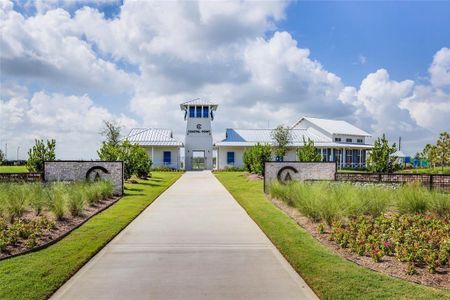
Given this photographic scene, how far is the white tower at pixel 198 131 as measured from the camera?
45250 mm

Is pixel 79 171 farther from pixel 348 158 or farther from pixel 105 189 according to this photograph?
pixel 348 158

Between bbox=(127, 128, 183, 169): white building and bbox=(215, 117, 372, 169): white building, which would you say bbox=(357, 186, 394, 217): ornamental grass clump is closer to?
bbox=(215, 117, 372, 169): white building

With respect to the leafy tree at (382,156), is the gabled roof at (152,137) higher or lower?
higher

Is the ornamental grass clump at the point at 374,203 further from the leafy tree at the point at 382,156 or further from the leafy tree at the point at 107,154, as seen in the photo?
the leafy tree at the point at 107,154

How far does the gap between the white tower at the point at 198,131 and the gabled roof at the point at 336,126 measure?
46.4 ft

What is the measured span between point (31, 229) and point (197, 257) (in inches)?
157

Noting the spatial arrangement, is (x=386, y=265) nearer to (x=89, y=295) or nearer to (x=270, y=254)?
(x=270, y=254)

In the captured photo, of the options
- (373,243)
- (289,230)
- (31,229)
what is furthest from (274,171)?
(31,229)

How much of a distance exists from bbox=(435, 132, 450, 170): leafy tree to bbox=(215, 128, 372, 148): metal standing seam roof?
7.75m

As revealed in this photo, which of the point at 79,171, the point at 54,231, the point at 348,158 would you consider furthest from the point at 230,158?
the point at 54,231

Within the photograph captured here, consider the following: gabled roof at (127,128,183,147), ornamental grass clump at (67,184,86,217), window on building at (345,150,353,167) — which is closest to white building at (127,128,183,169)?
gabled roof at (127,128,183,147)

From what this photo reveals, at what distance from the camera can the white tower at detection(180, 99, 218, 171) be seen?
45.2 m

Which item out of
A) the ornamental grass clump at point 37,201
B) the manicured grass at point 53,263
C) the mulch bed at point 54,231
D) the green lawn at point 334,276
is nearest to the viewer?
the green lawn at point 334,276

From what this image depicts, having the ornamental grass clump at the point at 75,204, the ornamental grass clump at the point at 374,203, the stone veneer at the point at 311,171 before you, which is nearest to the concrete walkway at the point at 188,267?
the ornamental grass clump at the point at 75,204
